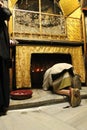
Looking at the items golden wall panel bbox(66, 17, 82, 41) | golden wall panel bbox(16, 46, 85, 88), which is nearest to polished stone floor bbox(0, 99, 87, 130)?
golden wall panel bbox(16, 46, 85, 88)

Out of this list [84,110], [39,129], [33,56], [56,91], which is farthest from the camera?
[33,56]

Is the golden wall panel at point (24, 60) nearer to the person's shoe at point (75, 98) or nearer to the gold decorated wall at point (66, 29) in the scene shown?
the gold decorated wall at point (66, 29)

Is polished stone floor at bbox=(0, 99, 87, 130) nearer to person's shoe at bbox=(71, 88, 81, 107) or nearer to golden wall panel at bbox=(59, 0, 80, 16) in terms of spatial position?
person's shoe at bbox=(71, 88, 81, 107)

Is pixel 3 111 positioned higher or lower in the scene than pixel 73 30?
lower

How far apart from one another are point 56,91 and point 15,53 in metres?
1.36

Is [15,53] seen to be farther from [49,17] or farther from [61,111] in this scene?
[61,111]

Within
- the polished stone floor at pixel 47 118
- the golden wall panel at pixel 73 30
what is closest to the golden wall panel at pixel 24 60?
the golden wall panel at pixel 73 30

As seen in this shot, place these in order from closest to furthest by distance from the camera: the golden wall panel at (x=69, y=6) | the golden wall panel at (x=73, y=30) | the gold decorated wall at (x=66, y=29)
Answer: the gold decorated wall at (x=66, y=29), the golden wall panel at (x=73, y=30), the golden wall panel at (x=69, y=6)

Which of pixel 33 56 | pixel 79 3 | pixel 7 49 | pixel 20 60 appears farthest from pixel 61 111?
pixel 79 3

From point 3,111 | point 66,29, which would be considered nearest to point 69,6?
point 66,29

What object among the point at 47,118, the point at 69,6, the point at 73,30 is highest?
the point at 69,6

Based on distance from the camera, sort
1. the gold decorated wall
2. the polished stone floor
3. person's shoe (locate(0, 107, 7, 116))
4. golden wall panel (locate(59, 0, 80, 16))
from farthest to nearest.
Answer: golden wall panel (locate(59, 0, 80, 16)) → the gold decorated wall → person's shoe (locate(0, 107, 7, 116)) → the polished stone floor

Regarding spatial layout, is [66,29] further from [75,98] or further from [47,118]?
[47,118]

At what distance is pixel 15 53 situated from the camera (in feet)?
14.7
